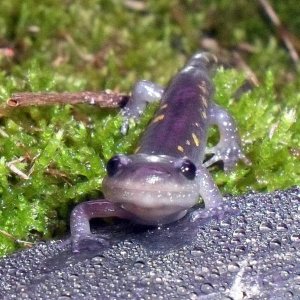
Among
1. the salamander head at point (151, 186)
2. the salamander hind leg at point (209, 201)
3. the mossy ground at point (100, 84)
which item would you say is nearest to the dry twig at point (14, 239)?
the mossy ground at point (100, 84)

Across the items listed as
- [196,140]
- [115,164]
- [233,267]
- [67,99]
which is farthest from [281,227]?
[67,99]

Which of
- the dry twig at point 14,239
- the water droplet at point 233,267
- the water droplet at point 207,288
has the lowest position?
the dry twig at point 14,239

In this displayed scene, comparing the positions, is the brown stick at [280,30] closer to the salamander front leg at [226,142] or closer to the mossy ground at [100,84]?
the mossy ground at [100,84]

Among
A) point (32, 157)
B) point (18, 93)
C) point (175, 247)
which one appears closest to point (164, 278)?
point (175, 247)

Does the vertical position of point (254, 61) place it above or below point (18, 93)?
below

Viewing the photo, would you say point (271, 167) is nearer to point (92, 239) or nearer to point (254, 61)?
point (92, 239)

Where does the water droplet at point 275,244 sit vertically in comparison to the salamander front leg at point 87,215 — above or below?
above
